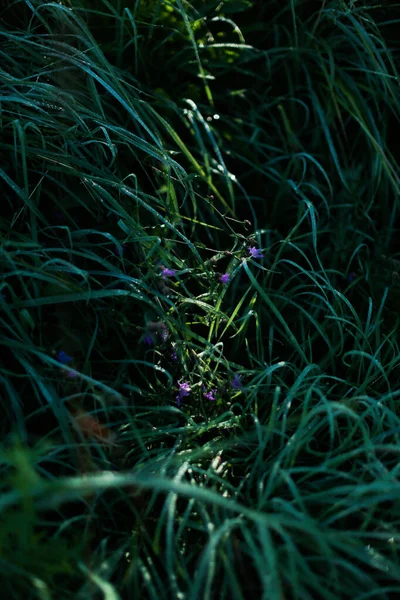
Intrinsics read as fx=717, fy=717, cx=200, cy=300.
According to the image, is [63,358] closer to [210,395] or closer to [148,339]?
[148,339]

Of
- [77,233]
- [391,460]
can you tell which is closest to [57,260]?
[77,233]

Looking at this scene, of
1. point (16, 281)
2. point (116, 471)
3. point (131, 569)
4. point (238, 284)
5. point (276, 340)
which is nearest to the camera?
point (131, 569)

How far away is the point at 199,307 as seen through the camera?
1.80 m

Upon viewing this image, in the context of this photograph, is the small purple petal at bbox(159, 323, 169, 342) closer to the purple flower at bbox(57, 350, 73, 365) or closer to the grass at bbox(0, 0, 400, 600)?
the grass at bbox(0, 0, 400, 600)

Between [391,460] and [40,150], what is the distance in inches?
39.3

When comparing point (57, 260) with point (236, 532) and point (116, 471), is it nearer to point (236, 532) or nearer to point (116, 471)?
point (116, 471)

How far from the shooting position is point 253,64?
2.27 metres

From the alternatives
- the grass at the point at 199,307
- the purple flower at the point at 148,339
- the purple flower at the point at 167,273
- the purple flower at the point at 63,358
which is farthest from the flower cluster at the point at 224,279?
the purple flower at the point at 63,358

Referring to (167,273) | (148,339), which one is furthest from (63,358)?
(167,273)

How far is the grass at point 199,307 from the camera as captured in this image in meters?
1.16

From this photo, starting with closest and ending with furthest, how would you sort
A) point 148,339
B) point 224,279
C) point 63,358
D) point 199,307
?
point 63,358, point 148,339, point 224,279, point 199,307

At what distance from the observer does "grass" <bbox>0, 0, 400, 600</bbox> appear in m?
1.16

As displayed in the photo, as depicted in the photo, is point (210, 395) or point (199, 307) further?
point (199, 307)

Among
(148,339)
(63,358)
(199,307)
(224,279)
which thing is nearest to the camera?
(63,358)
